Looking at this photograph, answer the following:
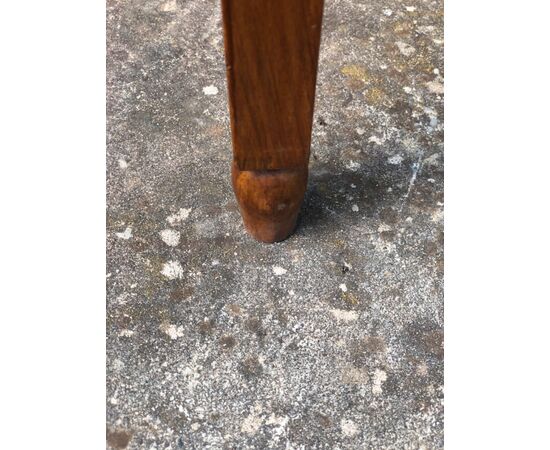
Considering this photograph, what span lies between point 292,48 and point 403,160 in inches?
20.7

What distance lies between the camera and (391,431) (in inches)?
45.9

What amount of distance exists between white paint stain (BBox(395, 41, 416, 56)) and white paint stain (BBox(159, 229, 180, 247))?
26.2 inches

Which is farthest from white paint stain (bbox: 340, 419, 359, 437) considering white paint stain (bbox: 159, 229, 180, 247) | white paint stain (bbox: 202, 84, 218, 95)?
white paint stain (bbox: 202, 84, 218, 95)

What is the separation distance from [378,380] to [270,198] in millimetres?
343

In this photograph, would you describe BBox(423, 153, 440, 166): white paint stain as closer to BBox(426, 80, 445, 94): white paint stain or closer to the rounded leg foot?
BBox(426, 80, 445, 94): white paint stain

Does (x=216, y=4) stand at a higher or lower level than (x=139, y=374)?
higher

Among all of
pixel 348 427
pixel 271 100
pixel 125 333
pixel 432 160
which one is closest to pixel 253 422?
pixel 348 427

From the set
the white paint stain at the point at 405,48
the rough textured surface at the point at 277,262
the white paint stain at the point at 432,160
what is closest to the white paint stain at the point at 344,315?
the rough textured surface at the point at 277,262

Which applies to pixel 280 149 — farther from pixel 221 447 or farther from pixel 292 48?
pixel 221 447

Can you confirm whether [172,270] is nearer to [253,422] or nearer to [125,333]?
[125,333]

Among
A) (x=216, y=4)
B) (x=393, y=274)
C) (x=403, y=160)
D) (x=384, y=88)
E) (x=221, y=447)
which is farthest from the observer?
(x=216, y=4)

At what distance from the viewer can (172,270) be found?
1.32m

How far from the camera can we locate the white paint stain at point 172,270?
132 centimetres
